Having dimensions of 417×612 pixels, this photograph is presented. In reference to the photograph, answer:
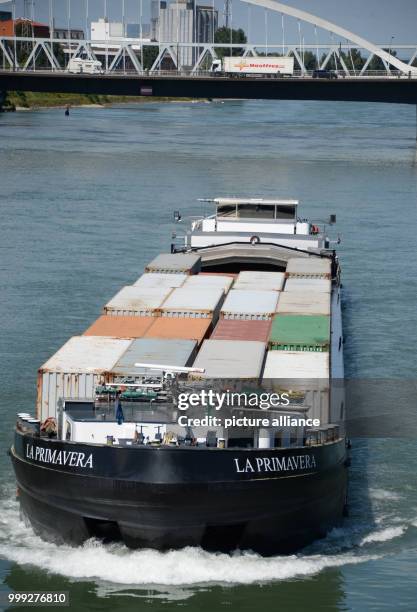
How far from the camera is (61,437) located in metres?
24.6

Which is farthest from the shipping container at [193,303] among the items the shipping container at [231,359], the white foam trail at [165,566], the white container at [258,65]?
the white container at [258,65]

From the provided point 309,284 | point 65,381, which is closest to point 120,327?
point 65,381

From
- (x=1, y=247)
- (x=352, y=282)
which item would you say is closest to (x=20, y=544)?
(x=352, y=282)

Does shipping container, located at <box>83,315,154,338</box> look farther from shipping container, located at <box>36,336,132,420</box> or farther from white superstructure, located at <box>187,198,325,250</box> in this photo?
white superstructure, located at <box>187,198,325,250</box>

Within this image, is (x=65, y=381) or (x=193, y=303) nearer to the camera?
(x=65, y=381)

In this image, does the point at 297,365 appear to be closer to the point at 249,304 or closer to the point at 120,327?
the point at 120,327

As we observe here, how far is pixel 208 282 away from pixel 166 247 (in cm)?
2206

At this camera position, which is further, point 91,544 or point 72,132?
point 72,132

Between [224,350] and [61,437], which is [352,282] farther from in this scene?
[61,437]

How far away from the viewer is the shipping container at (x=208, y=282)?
36156mm

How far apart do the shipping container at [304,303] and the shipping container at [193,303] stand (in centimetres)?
174

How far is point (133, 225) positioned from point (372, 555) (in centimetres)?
4267
